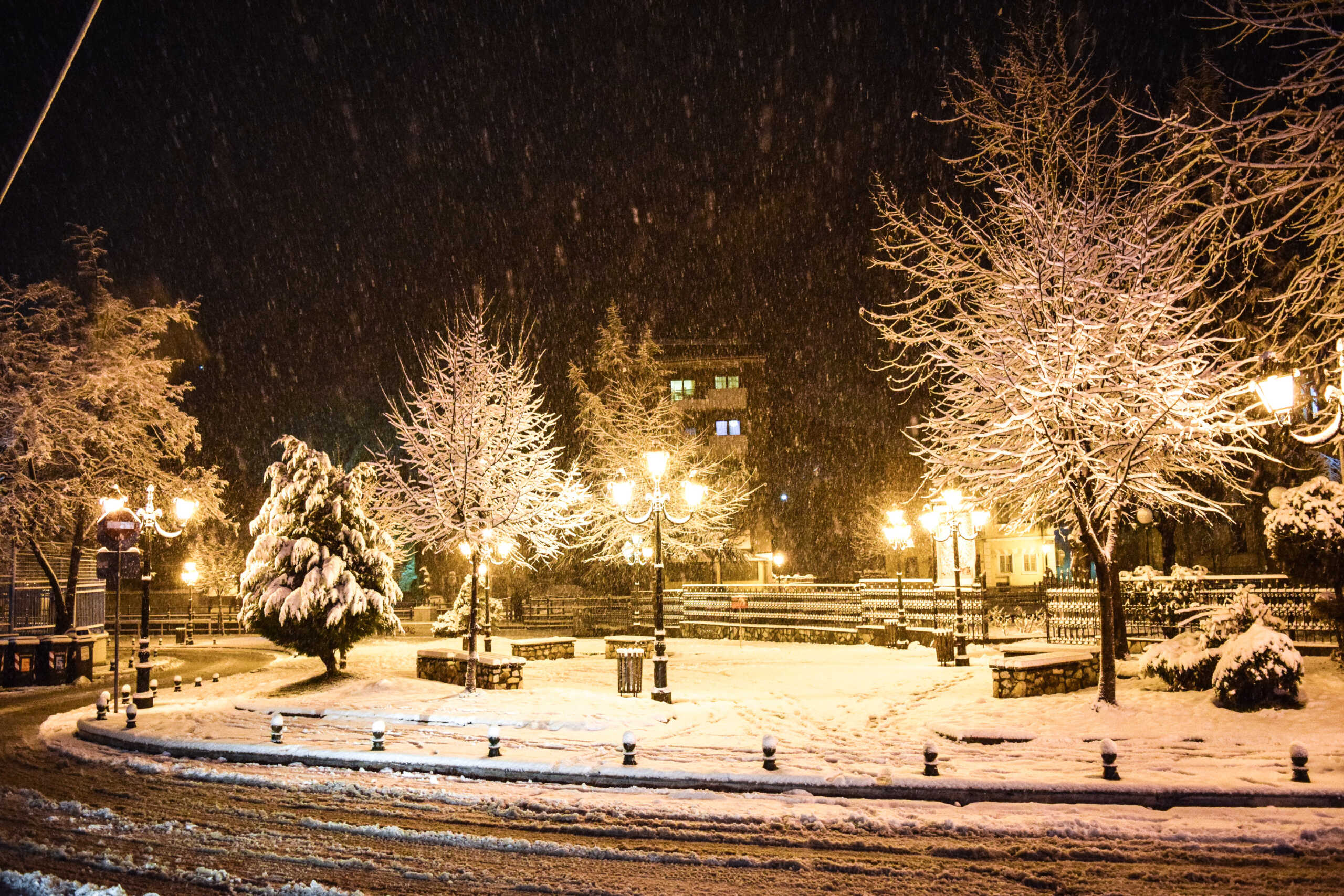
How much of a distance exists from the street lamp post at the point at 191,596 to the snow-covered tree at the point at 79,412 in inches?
355

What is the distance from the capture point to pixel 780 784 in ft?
33.2

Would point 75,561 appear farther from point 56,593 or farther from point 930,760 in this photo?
point 930,760

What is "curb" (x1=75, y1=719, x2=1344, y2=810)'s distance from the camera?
29.4 ft

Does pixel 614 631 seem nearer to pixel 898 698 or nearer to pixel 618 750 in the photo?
pixel 898 698

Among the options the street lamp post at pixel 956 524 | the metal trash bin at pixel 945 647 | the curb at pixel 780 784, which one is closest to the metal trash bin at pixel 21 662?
the curb at pixel 780 784

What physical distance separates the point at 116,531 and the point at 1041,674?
57.6ft

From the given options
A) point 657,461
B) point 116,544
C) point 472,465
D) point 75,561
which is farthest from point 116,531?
point 75,561

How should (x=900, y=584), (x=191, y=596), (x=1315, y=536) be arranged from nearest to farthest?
(x=1315, y=536), (x=900, y=584), (x=191, y=596)

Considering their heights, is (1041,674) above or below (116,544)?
below

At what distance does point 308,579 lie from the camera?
1917 centimetres

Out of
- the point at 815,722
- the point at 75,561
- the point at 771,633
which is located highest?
the point at 75,561

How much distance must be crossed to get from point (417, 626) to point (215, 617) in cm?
1336

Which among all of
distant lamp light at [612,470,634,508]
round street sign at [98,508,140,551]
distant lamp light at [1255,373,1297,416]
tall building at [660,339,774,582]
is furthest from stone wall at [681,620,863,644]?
tall building at [660,339,774,582]

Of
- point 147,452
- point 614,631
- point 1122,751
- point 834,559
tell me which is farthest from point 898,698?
point 834,559
